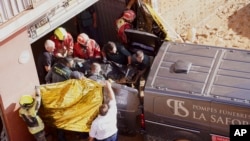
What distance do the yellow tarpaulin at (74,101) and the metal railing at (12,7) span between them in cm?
152

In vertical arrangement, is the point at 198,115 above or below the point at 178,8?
below

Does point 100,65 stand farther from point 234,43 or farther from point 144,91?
point 234,43

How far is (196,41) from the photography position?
13.9m

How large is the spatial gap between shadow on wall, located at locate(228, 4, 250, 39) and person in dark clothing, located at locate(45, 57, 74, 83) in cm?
492

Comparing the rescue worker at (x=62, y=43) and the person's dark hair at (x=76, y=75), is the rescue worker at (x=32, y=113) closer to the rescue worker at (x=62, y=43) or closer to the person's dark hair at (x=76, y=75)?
the person's dark hair at (x=76, y=75)

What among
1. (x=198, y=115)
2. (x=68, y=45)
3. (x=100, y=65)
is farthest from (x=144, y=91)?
(x=68, y=45)

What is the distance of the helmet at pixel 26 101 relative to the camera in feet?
34.7

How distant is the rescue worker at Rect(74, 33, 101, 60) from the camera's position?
12.0 m

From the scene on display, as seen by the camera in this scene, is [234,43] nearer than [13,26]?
No

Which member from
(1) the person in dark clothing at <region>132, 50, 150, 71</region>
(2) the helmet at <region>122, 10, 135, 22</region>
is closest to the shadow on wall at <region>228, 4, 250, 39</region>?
(2) the helmet at <region>122, 10, 135, 22</region>

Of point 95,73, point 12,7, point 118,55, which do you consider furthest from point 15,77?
point 118,55

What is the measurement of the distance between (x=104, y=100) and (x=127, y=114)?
512mm

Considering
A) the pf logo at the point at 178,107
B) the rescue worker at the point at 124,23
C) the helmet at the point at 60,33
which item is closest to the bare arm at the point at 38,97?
the helmet at the point at 60,33

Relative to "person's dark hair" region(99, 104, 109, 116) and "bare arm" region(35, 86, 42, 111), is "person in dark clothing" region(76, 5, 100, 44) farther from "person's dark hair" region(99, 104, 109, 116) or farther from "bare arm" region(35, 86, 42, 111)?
"person's dark hair" region(99, 104, 109, 116)
